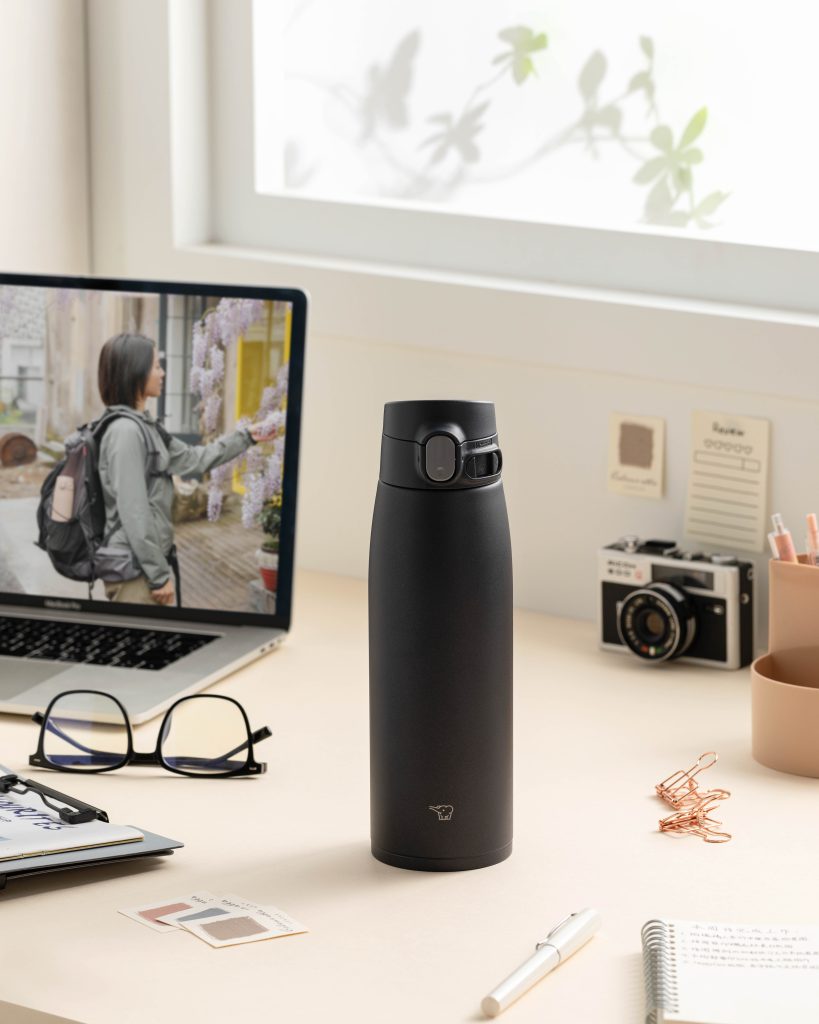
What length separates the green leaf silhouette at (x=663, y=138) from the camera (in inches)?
55.1

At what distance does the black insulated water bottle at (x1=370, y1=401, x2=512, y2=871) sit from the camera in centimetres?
82

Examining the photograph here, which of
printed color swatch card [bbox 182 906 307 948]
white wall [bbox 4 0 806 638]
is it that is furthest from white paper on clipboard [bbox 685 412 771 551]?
printed color swatch card [bbox 182 906 307 948]

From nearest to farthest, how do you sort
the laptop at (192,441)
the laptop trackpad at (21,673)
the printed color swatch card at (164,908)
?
the printed color swatch card at (164,908), the laptop trackpad at (21,673), the laptop at (192,441)

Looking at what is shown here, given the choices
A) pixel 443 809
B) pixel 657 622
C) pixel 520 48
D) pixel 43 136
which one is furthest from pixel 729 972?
pixel 43 136

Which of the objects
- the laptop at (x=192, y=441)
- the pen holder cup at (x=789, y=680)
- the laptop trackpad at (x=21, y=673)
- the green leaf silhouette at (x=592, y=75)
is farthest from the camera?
the green leaf silhouette at (x=592, y=75)

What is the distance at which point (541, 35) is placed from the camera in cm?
145

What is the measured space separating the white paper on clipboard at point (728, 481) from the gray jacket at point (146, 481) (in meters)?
0.42

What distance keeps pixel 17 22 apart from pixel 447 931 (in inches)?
46.3

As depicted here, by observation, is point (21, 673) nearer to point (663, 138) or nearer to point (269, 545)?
point (269, 545)

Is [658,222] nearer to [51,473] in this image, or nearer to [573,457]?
[573,457]

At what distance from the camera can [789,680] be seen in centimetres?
110

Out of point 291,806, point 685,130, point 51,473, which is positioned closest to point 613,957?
point 291,806

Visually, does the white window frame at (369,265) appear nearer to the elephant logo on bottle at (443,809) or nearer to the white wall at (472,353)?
the white wall at (472,353)

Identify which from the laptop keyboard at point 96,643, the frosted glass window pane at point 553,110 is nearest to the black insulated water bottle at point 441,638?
the laptop keyboard at point 96,643
